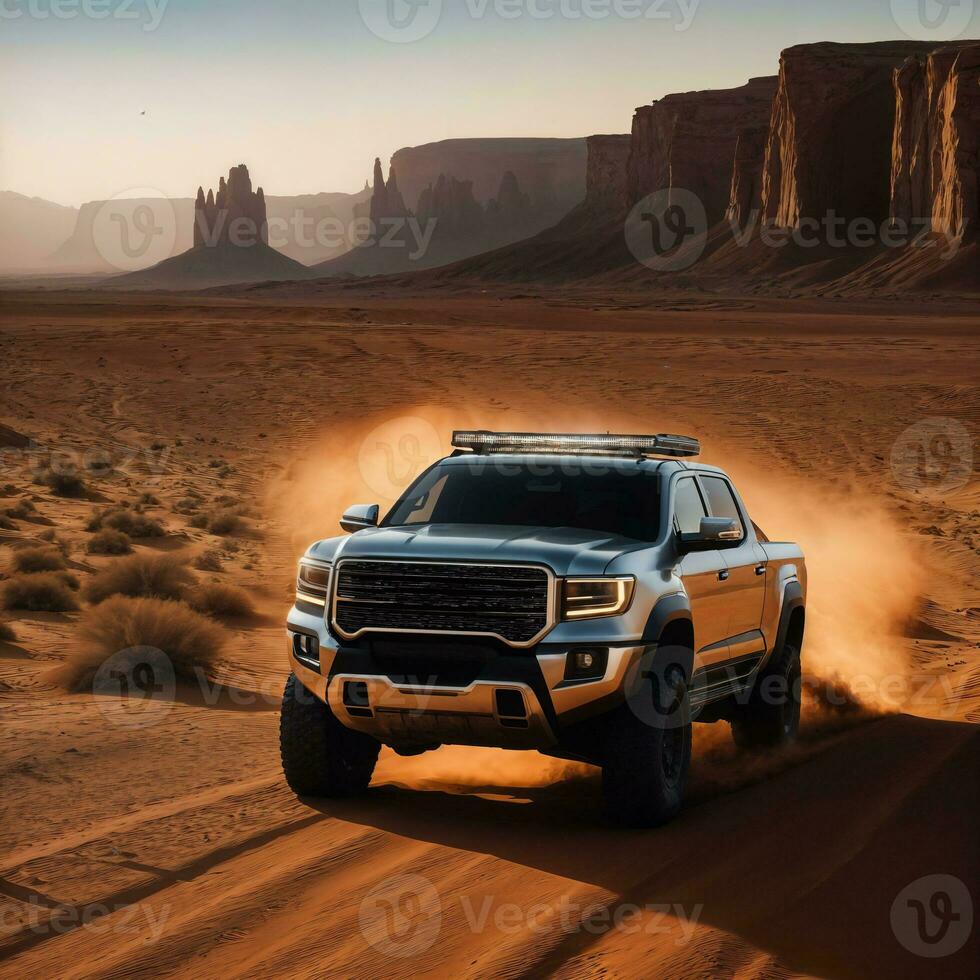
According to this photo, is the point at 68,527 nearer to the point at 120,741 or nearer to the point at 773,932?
the point at 120,741

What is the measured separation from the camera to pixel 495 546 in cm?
700

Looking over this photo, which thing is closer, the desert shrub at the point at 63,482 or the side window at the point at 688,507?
the side window at the point at 688,507

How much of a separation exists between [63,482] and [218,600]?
10.3 meters

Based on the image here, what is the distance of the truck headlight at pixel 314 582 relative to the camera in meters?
7.35

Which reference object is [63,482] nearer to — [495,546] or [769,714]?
[769,714]

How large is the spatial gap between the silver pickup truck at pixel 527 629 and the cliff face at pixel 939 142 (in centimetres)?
9485

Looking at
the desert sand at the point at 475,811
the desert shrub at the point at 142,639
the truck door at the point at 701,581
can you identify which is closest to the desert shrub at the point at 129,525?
the desert sand at the point at 475,811

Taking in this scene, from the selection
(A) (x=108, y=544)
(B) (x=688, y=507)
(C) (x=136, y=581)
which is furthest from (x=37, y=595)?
(B) (x=688, y=507)

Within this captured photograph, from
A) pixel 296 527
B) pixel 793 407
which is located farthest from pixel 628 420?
pixel 296 527

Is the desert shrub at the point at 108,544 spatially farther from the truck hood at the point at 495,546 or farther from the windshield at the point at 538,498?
the truck hood at the point at 495,546

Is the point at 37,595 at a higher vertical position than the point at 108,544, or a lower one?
higher

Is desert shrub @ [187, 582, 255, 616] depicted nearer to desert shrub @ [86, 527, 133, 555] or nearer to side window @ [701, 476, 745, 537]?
desert shrub @ [86, 527, 133, 555]

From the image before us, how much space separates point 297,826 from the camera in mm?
7148

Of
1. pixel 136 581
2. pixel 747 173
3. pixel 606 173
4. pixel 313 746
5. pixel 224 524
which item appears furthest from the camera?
pixel 606 173
